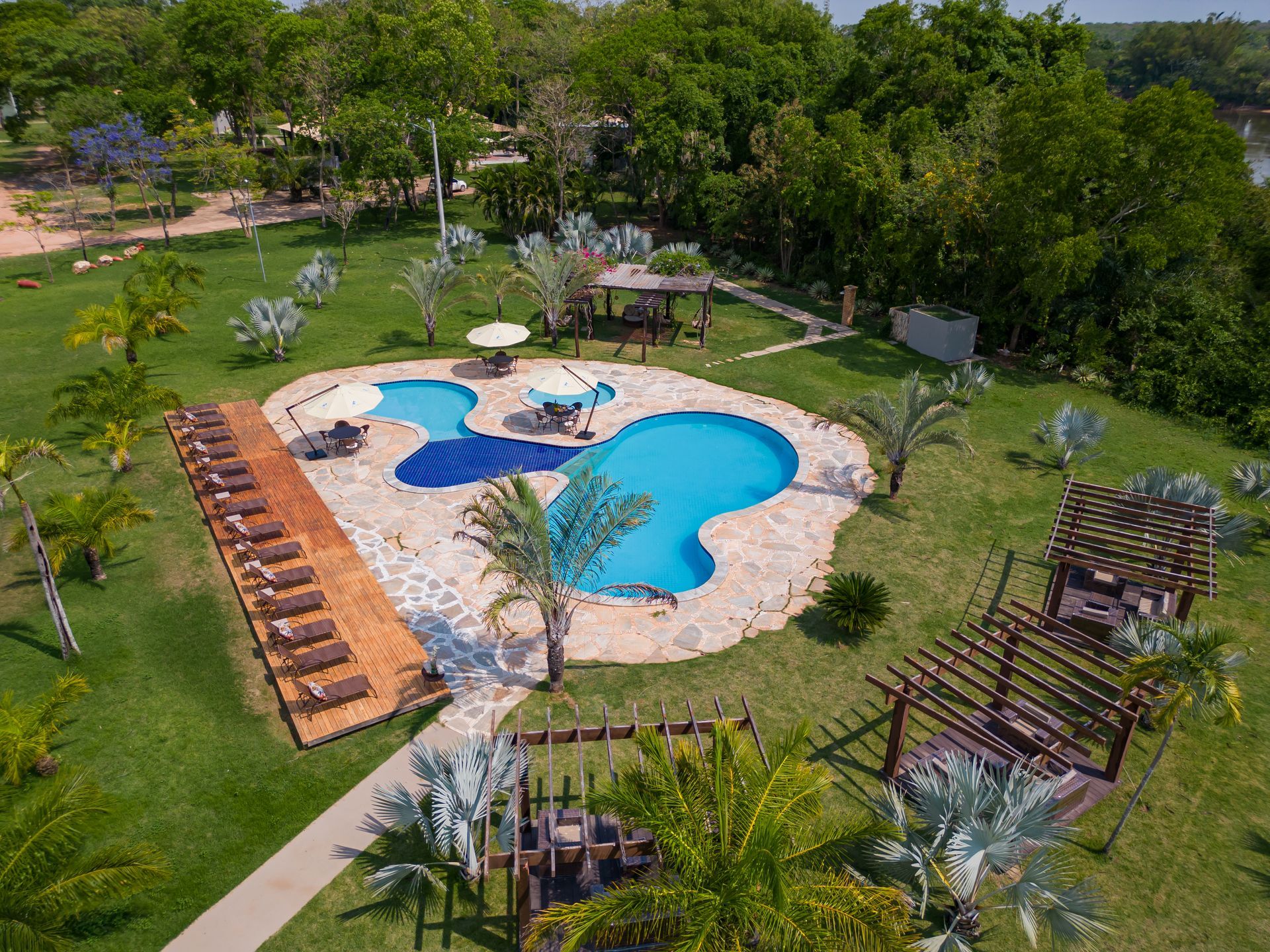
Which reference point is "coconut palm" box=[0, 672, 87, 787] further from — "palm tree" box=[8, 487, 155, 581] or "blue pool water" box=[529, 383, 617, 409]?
"blue pool water" box=[529, 383, 617, 409]

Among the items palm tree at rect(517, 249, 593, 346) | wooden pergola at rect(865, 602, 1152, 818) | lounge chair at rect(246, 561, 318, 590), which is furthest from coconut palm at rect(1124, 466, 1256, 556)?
palm tree at rect(517, 249, 593, 346)

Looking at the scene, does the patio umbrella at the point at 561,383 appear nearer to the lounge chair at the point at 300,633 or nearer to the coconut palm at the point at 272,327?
the lounge chair at the point at 300,633

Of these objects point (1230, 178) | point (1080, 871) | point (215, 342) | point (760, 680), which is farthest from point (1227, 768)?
point (215, 342)

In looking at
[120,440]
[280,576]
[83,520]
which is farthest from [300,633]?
[120,440]

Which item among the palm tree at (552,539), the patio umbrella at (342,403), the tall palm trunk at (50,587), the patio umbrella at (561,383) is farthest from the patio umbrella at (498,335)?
the tall palm trunk at (50,587)

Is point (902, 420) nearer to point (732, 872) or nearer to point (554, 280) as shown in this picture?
point (554, 280)
